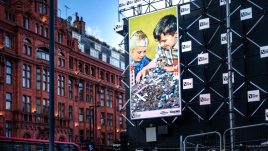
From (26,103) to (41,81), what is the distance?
173 inches

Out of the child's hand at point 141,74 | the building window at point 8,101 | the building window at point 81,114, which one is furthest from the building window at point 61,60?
the child's hand at point 141,74

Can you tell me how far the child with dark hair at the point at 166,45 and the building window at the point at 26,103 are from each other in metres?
27.3

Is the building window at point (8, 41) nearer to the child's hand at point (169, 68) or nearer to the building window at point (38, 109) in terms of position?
the building window at point (38, 109)

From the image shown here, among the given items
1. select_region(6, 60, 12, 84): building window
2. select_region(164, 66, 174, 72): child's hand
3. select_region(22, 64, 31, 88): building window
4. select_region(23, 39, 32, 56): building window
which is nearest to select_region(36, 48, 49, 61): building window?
select_region(23, 39, 32, 56): building window

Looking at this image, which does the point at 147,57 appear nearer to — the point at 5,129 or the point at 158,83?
the point at 158,83

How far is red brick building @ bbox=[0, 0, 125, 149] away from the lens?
58.8 m

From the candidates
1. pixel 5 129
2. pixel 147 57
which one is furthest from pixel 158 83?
pixel 5 129

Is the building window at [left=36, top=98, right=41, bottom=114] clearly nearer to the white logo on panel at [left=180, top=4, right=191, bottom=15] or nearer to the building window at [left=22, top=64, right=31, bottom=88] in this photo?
the building window at [left=22, top=64, right=31, bottom=88]

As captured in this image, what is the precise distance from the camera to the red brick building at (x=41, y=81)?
5881 centimetres

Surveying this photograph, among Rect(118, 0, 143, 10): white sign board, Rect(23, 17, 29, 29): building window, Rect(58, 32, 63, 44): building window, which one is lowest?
Rect(118, 0, 143, 10): white sign board

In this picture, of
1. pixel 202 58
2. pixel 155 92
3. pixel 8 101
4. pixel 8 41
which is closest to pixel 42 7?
pixel 8 41

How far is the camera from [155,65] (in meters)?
36.8

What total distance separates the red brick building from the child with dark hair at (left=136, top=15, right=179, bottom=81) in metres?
A: 26.2

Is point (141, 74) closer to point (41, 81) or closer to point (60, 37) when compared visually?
point (41, 81)
